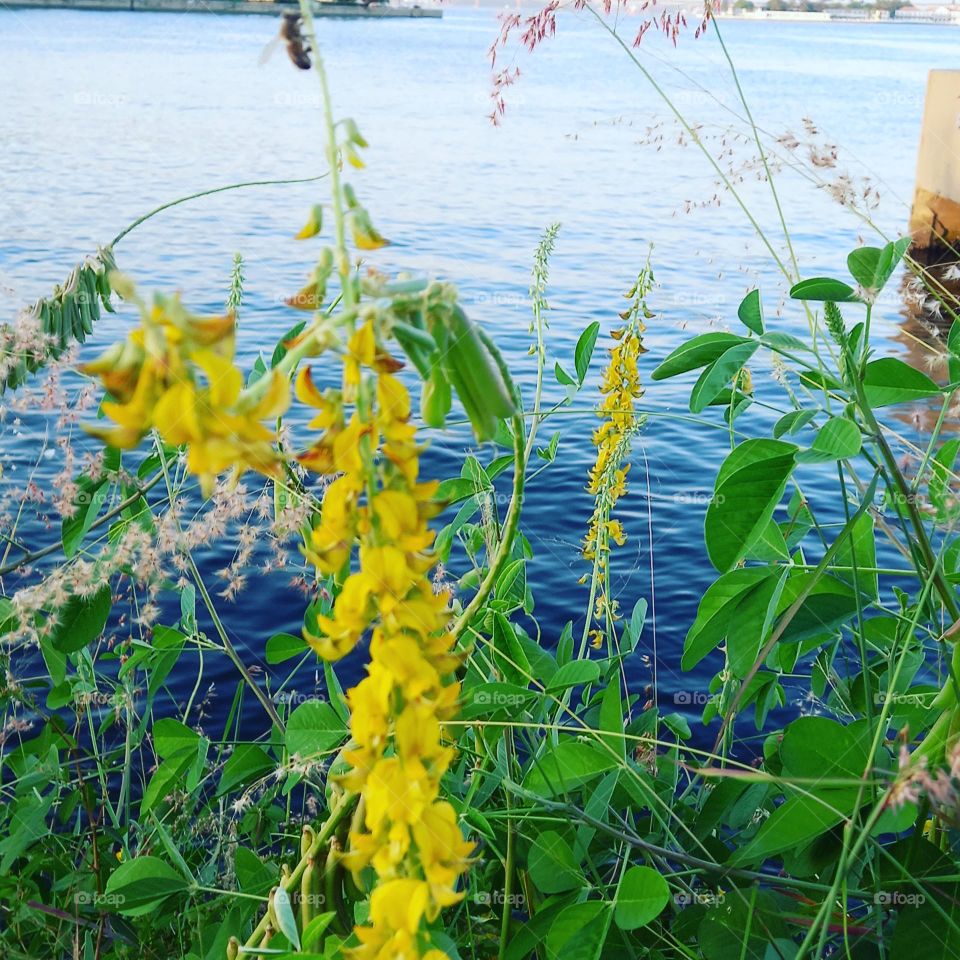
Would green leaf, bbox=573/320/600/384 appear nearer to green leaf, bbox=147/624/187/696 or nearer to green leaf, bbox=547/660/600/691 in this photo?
green leaf, bbox=547/660/600/691

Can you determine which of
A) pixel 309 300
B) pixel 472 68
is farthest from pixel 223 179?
pixel 472 68

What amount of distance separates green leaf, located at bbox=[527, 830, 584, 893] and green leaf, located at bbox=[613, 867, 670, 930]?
11cm

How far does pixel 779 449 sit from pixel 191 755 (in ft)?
3.14

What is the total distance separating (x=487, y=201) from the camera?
48.1 feet

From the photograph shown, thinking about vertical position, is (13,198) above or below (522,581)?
below

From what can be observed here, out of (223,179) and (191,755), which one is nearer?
(191,755)

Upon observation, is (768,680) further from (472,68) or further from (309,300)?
(472,68)

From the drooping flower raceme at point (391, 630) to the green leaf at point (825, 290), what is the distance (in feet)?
2.13

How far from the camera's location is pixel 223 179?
13688 millimetres

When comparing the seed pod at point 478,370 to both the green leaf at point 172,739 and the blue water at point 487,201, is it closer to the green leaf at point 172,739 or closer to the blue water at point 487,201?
the blue water at point 487,201

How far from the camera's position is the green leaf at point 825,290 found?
1045mm

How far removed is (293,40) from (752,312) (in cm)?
85

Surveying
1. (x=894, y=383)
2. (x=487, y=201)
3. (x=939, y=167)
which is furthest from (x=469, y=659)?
(x=487, y=201)

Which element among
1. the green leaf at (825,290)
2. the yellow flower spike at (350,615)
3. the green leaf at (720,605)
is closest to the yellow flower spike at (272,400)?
the yellow flower spike at (350,615)
